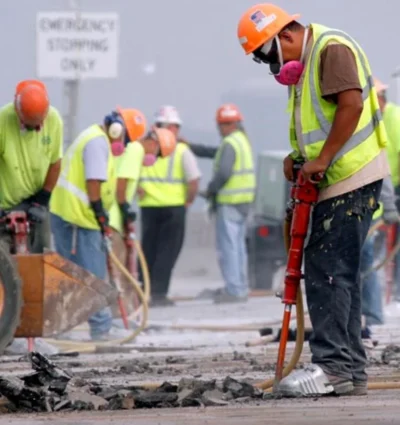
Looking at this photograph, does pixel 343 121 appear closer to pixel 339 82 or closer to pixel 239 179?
pixel 339 82

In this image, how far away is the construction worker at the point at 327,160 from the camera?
8.05 meters

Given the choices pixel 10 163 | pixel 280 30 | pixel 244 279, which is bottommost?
pixel 244 279

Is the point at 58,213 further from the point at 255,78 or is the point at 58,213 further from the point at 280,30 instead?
the point at 255,78

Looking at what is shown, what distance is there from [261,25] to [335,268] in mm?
1213

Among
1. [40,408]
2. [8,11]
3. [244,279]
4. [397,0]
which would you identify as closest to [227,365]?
[40,408]

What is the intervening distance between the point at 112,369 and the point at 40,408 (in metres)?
2.34

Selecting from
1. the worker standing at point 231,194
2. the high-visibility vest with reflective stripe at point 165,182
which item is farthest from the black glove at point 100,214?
the worker standing at point 231,194

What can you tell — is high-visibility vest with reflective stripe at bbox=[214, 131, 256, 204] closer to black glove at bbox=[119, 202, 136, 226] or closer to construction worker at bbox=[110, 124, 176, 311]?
construction worker at bbox=[110, 124, 176, 311]

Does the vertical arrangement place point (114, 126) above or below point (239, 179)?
above

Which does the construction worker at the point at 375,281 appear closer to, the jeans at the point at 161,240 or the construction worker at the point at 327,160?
the jeans at the point at 161,240

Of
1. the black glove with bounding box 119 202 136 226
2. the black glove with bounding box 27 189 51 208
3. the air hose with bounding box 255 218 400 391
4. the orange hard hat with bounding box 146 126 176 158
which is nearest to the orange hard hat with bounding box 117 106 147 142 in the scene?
the black glove with bounding box 119 202 136 226

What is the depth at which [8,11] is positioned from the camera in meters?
32.3

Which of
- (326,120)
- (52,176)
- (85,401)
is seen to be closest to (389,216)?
(52,176)

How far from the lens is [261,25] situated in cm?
811
